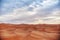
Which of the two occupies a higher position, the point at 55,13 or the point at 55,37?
the point at 55,13

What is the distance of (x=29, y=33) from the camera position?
1.50m

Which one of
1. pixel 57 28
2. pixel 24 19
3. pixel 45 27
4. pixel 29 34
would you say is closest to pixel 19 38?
pixel 29 34

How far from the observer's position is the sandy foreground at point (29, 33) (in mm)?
1462

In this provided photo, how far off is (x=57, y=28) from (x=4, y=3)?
748 millimetres

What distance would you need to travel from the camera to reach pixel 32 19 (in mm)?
1505

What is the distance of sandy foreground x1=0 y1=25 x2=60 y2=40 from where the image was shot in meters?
1.46

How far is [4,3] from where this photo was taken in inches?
60.7

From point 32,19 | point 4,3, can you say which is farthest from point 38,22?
point 4,3

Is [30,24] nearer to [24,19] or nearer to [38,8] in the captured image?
[24,19]

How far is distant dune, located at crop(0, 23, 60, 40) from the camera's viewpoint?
4.80 ft

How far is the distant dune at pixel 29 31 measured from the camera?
1.46 meters

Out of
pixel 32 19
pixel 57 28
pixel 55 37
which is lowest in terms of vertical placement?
pixel 55 37

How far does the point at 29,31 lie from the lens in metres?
1.50

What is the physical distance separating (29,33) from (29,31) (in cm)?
3
